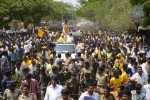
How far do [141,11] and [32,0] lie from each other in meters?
42.9

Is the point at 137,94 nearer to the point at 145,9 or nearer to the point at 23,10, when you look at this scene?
the point at 145,9

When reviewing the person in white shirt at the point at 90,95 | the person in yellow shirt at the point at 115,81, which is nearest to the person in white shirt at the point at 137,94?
the person in white shirt at the point at 90,95

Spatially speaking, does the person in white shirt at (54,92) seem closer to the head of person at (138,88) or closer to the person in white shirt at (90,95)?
the person in white shirt at (90,95)

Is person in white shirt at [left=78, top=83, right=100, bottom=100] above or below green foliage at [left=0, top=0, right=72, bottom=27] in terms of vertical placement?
below

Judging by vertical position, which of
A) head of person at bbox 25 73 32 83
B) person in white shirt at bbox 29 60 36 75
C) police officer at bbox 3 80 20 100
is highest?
head of person at bbox 25 73 32 83

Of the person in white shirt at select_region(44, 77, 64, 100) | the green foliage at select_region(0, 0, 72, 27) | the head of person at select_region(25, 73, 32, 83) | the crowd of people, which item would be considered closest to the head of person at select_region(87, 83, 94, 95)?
the crowd of people

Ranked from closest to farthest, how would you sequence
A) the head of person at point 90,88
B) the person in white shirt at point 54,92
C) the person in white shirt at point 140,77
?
the head of person at point 90,88 → the person in white shirt at point 54,92 → the person in white shirt at point 140,77

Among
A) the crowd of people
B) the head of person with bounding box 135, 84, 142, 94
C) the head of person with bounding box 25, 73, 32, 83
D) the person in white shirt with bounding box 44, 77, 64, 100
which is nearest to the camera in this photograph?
the crowd of people

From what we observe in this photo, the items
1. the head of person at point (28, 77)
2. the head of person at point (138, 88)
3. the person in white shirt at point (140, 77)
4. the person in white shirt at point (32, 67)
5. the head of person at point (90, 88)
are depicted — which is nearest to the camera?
the head of person at point (90, 88)

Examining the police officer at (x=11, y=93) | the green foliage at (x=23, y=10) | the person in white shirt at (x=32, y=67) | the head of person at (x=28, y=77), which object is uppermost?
the green foliage at (x=23, y=10)

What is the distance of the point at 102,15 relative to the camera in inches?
2147

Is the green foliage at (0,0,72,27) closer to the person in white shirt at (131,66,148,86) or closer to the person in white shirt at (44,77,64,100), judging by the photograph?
the person in white shirt at (131,66,148,86)

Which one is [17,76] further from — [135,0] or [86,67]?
[135,0]

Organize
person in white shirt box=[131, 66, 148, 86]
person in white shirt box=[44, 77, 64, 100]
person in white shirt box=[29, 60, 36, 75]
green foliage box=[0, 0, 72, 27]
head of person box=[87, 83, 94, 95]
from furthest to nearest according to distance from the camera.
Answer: green foliage box=[0, 0, 72, 27], person in white shirt box=[29, 60, 36, 75], person in white shirt box=[131, 66, 148, 86], person in white shirt box=[44, 77, 64, 100], head of person box=[87, 83, 94, 95]
